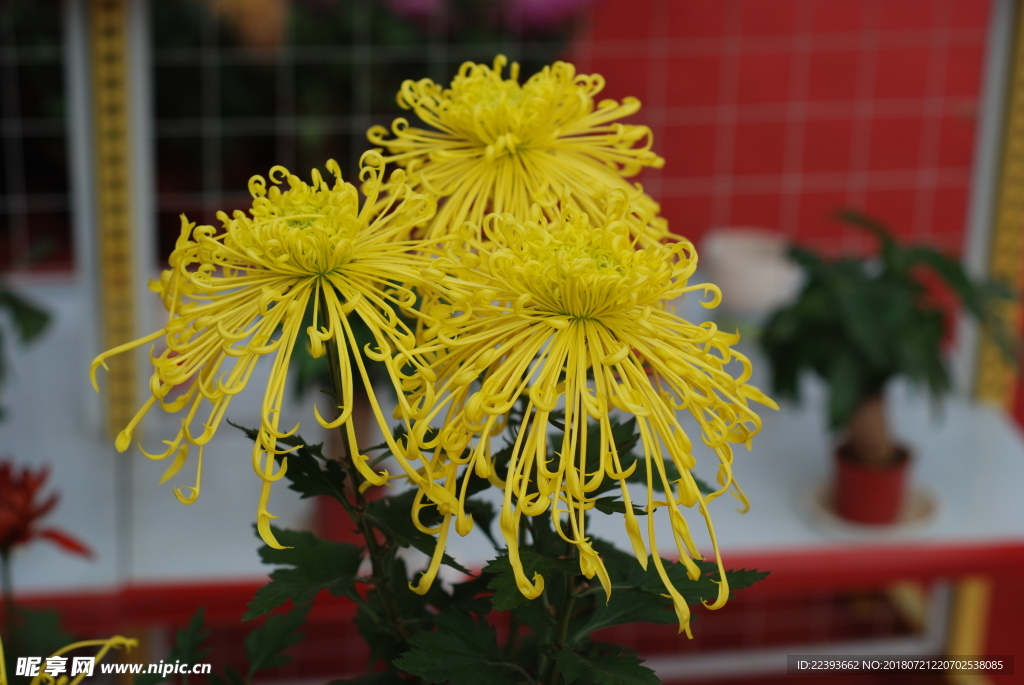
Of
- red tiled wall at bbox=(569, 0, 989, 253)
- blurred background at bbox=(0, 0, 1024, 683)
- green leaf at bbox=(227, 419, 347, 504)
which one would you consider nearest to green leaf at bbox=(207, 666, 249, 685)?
green leaf at bbox=(227, 419, 347, 504)

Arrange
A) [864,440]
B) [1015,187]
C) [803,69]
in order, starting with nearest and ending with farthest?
[864,440] < [1015,187] < [803,69]

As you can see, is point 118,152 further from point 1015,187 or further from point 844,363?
point 1015,187

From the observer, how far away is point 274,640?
0.66 metres

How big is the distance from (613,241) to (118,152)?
1.15 m

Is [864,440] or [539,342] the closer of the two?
[539,342]

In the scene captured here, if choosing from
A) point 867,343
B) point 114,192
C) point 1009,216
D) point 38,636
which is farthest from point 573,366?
point 1009,216

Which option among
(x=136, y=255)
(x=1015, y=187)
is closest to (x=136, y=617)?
(x=136, y=255)

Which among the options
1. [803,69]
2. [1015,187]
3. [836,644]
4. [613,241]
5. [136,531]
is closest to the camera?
[613,241]

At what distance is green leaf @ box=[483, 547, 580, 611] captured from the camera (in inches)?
17.8

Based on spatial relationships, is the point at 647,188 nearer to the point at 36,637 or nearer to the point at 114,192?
the point at 114,192

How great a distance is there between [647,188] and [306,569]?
91.1 inches

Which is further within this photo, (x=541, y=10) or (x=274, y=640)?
(x=541, y=10)

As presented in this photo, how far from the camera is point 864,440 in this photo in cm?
153

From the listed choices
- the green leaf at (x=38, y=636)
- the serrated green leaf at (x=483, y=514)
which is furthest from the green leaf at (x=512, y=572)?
the green leaf at (x=38, y=636)
